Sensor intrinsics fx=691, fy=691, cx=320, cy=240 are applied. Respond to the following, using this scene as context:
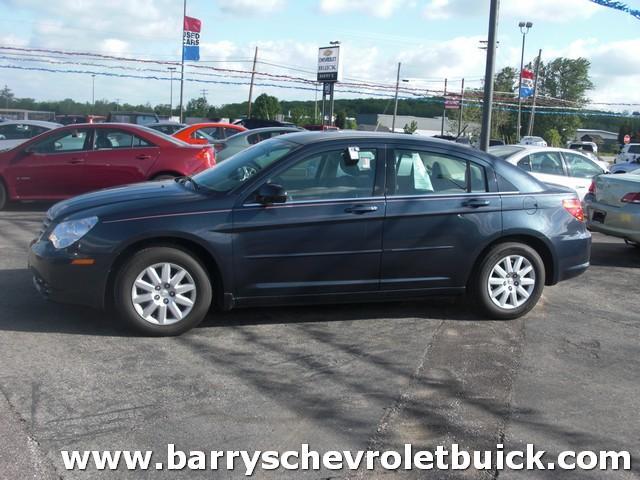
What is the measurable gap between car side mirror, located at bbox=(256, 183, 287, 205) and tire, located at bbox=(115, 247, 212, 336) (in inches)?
28.2

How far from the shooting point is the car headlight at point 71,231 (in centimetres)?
530

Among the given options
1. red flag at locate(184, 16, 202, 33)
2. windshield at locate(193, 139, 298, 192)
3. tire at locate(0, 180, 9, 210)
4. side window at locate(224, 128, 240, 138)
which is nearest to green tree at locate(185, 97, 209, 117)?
red flag at locate(184, 16, 202, 33)

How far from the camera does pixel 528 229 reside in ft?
20.1

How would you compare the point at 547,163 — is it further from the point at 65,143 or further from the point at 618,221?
the point at 65,143

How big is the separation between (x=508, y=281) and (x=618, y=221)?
12.4ft

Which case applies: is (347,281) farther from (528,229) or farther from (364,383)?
(528,229)

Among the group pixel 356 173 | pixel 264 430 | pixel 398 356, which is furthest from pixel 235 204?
pixel 264 430

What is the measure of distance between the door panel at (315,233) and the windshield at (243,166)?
23 cm

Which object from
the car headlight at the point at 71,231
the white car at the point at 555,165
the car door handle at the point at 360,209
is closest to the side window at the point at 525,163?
the white car at the point at 555,165

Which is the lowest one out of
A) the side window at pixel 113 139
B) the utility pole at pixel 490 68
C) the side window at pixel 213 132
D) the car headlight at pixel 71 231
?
the car headlight at pixel 71 231

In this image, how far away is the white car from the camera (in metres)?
11.5

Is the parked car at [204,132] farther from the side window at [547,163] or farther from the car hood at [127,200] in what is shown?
the car hood at [127,200]

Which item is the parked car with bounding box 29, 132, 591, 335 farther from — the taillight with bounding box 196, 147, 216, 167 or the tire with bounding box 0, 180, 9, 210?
the tire with bounding box 0, 180, 9, 210

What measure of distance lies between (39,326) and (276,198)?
2.17 m
